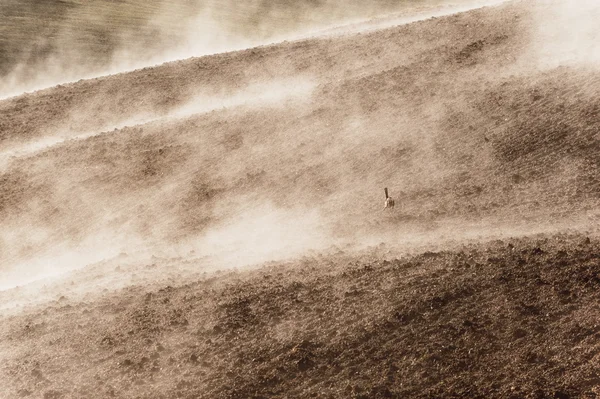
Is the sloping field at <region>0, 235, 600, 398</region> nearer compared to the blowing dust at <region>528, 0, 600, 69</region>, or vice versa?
the sloping field at <region>0, 235, 600, 398</region>

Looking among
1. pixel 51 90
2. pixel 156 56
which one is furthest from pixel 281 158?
pixel 156 56

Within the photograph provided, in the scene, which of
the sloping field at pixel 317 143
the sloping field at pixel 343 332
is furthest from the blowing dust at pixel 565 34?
the sloping field at pixel 343 332

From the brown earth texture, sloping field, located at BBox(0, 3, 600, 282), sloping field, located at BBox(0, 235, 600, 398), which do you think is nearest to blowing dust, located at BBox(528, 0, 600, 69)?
the brown earth texture

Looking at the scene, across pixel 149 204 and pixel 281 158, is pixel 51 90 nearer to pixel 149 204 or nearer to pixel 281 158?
pixel 149 204

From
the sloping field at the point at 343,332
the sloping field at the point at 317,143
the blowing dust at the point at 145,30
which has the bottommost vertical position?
the sloping field at the point at 343,332

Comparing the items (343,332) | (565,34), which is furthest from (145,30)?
(343,332)

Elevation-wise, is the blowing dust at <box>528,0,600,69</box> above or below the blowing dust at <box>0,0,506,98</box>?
below

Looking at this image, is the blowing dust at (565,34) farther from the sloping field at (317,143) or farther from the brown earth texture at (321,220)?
the sloping field at (317,143)

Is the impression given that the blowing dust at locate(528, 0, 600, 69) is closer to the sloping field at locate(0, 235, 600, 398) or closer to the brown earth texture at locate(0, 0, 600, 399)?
the brown earth texture at locate(0, 0, 600, 399)

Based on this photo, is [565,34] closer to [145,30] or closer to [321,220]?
[321,220]
